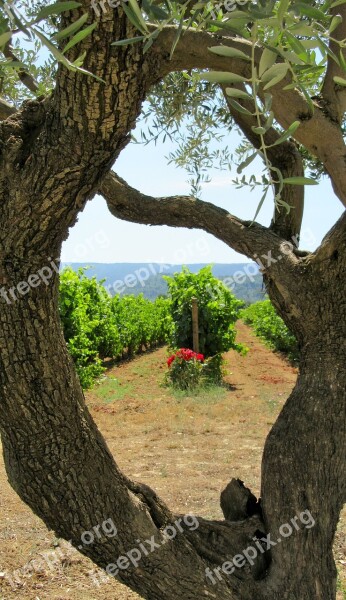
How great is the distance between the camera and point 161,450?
758 centimetres

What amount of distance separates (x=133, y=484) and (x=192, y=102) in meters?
2.24

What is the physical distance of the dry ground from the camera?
4.35 meters

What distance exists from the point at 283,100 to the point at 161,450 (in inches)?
232

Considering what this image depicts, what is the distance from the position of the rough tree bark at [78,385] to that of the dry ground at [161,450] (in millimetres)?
1681

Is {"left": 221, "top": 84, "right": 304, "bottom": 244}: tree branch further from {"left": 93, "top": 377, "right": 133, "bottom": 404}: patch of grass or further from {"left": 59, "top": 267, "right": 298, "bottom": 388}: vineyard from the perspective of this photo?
{"left": 59, "top": 267, "right": 298, "bottom": 388}: vineyard

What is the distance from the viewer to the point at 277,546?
9.09ft

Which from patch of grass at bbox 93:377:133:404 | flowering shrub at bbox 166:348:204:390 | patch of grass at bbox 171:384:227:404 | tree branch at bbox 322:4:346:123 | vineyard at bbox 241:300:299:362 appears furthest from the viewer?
vineyard at bbox 241:300:299:362

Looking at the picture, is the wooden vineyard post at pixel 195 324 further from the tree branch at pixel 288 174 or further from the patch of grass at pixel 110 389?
the tree branch at pixel 288 174

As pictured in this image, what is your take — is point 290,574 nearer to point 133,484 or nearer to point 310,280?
point 133,484

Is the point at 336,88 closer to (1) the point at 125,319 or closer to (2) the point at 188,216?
(2) the point at 188,216

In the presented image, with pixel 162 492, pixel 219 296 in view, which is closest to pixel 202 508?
pixel 162 492

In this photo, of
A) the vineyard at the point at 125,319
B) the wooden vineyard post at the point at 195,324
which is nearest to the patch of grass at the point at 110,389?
the vineyard at the point at 125,319

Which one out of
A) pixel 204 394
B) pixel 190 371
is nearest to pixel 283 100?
pixel 204 394

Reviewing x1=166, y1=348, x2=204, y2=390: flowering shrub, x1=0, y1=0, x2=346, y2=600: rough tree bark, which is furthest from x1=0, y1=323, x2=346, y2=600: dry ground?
x1=0, y1=0, x2=346, y2=600: rough tree bark
